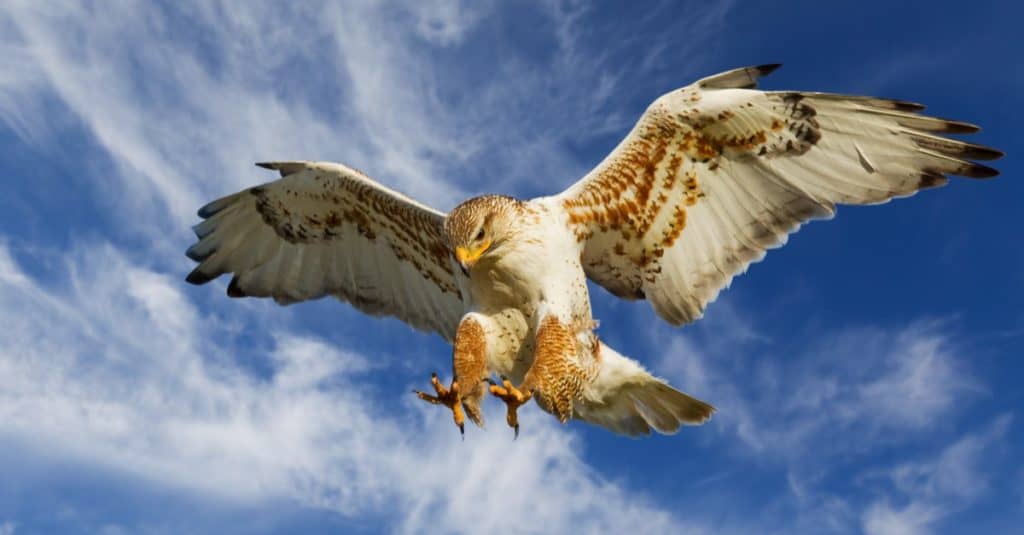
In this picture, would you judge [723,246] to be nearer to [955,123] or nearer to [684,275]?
[684,275]

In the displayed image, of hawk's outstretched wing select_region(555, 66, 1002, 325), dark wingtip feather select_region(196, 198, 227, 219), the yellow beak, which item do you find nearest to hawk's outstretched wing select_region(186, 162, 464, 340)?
dark wingtip feather select_region(196, 198, 227, 219)

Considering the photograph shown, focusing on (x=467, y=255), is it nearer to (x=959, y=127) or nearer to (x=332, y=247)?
(x=332, y=247)

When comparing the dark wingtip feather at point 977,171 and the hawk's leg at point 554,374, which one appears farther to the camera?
the dark wingtip feather at point 977,171

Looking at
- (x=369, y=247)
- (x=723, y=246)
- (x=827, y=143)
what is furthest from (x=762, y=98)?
(x=369, y=247)

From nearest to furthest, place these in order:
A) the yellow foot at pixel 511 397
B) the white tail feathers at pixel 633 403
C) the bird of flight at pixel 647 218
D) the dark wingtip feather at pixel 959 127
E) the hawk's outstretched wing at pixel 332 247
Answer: the yellow foot at pixel 511 397
the bird of flight at pixel 647 218
the dark wingtip feather at pixel 959 127
the white tail feathers at pixel 633 403
the hawk's outstretched wing at pixel 332 247

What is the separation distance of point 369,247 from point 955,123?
585 centimetres

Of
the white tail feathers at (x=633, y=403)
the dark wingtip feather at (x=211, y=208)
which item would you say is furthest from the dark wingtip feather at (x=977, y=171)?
the dark wingtip feather at (x=211, y=208)

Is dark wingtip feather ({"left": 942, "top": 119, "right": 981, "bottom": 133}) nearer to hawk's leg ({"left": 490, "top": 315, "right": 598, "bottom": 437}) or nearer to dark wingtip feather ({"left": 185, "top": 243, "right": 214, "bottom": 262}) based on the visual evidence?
hawk's leg ({"left": 490, "top": 315, "right": 598, "bottom": 437})

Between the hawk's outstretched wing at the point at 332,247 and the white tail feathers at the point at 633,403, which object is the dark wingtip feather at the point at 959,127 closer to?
the white tail feathers at the point at 633,403

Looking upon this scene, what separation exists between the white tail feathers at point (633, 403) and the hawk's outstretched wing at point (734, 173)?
2.68 feet

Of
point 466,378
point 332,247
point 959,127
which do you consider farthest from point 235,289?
point 959,127

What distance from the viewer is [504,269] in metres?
7.70

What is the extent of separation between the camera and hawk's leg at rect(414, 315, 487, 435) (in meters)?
7.12

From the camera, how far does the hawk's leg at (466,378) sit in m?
7.12
